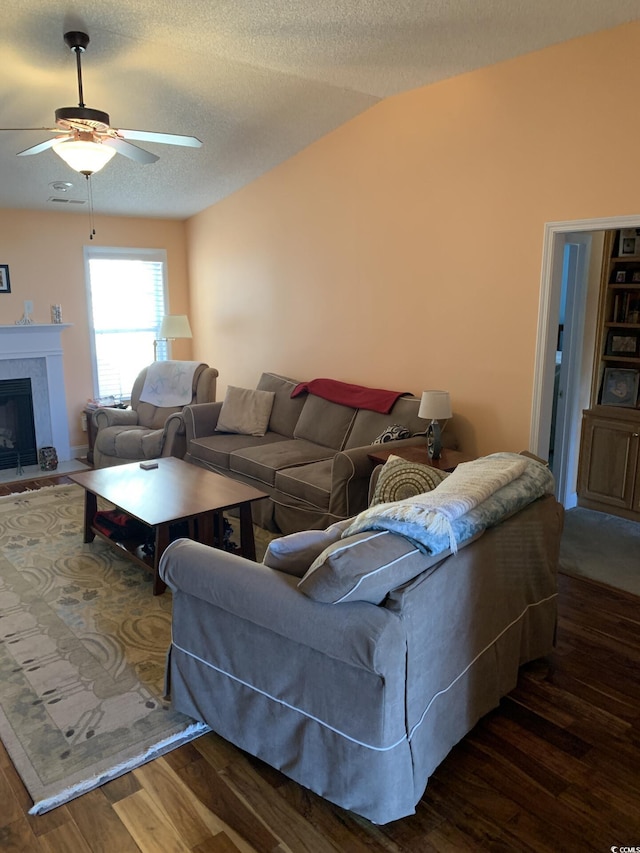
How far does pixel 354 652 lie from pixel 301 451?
112 inches

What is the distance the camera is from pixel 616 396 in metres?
4.41

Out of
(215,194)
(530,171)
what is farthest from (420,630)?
(215,194)

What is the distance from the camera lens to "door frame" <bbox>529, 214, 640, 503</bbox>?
346 cm

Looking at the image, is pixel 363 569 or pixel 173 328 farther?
pixel 173 328

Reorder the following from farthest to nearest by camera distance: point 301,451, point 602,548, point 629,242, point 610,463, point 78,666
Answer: point 301,451, point 610,463, point 629,242, point 602,548, point 78,666

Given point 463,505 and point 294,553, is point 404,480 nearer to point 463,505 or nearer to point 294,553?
point 463,505

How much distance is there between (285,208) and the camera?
17.4 ft

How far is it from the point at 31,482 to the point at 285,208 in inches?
129

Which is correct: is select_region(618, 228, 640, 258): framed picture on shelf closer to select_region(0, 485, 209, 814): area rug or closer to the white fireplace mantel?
select_region(0, 485, 209, 814): area rug

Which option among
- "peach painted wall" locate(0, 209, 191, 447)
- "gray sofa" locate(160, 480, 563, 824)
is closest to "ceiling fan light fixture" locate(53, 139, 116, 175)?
"gray sofa" locate(160, 480, 563, 824)

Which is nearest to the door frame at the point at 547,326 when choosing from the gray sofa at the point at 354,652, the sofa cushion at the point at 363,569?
the gray sofa at the point at 354,652

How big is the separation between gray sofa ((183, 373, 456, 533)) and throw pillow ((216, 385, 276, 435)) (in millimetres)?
54

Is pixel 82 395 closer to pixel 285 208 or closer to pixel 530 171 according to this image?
pixel 285 208

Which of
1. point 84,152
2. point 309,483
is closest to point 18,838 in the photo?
point 309,483
